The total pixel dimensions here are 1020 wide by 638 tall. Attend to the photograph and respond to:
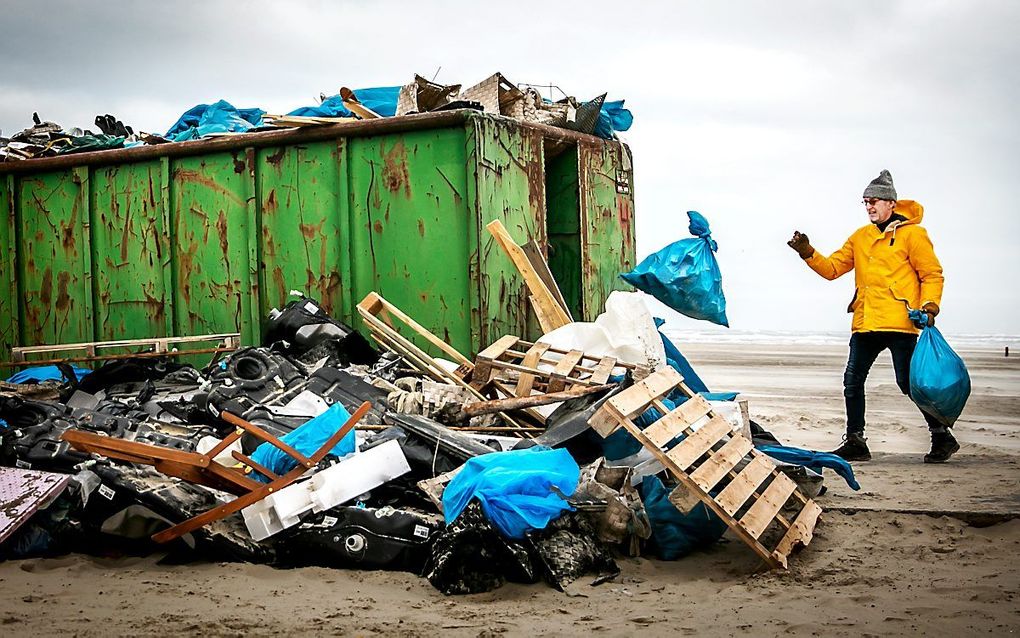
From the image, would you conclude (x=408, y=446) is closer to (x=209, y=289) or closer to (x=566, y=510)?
(x=566, y=510)

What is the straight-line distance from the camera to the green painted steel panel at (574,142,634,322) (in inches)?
296

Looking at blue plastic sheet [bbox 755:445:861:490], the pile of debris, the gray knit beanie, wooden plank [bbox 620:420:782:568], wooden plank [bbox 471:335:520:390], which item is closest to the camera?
wooden plank [bbox 620:420:782:568]

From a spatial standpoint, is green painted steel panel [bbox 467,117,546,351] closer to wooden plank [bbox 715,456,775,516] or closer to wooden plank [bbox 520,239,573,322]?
wooden plank [bbox 520,239,573,322]

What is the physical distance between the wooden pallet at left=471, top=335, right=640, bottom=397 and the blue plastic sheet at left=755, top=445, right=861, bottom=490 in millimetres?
909

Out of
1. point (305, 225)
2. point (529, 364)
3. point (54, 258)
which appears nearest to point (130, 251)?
point (54, 258)

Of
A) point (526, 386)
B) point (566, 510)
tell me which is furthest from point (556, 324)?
point (566, 510)

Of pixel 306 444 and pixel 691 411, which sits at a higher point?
pixel 691 411

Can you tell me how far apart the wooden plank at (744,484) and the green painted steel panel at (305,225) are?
11.8ft

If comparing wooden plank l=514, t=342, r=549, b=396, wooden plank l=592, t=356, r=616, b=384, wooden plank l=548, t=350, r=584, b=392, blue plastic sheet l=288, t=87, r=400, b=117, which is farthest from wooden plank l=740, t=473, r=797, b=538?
blue plastic sheet l=288, t=87, r=400, b=117

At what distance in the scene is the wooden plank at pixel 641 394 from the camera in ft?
14.0

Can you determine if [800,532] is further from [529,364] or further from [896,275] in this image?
[896,275]

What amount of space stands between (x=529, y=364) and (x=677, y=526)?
5.94 ft

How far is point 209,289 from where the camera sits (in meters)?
7.49

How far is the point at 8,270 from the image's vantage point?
807cm
